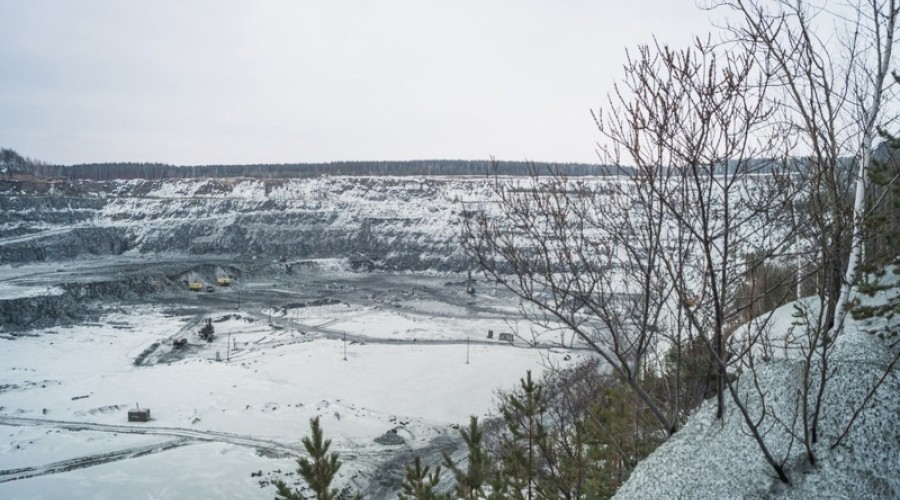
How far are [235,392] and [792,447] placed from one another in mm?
29651

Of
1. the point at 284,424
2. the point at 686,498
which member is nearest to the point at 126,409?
the point at 284,424

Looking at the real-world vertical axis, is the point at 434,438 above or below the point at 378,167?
below

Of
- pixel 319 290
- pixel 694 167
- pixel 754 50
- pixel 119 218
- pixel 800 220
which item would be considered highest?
pixel 754 50

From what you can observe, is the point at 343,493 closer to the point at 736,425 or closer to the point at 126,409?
the point at 126,409

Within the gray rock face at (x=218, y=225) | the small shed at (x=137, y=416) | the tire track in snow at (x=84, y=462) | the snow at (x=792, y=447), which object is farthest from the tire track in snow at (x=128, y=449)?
the gray rock face at (x=218, y=225)

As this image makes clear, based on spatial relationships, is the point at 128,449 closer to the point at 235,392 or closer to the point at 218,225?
the point at 235,392

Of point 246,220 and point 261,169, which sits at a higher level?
point 261,169

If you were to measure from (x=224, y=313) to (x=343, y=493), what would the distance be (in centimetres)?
3691

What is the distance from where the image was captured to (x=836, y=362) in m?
4.70

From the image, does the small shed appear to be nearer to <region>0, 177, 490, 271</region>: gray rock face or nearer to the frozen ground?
the frozen ground

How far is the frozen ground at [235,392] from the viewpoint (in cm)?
2009

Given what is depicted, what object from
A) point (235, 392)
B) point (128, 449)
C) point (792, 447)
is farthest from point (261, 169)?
point (792, 447)

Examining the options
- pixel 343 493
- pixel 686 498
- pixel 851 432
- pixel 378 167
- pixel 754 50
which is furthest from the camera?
pixel 378 167

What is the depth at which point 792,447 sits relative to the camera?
4445mm
